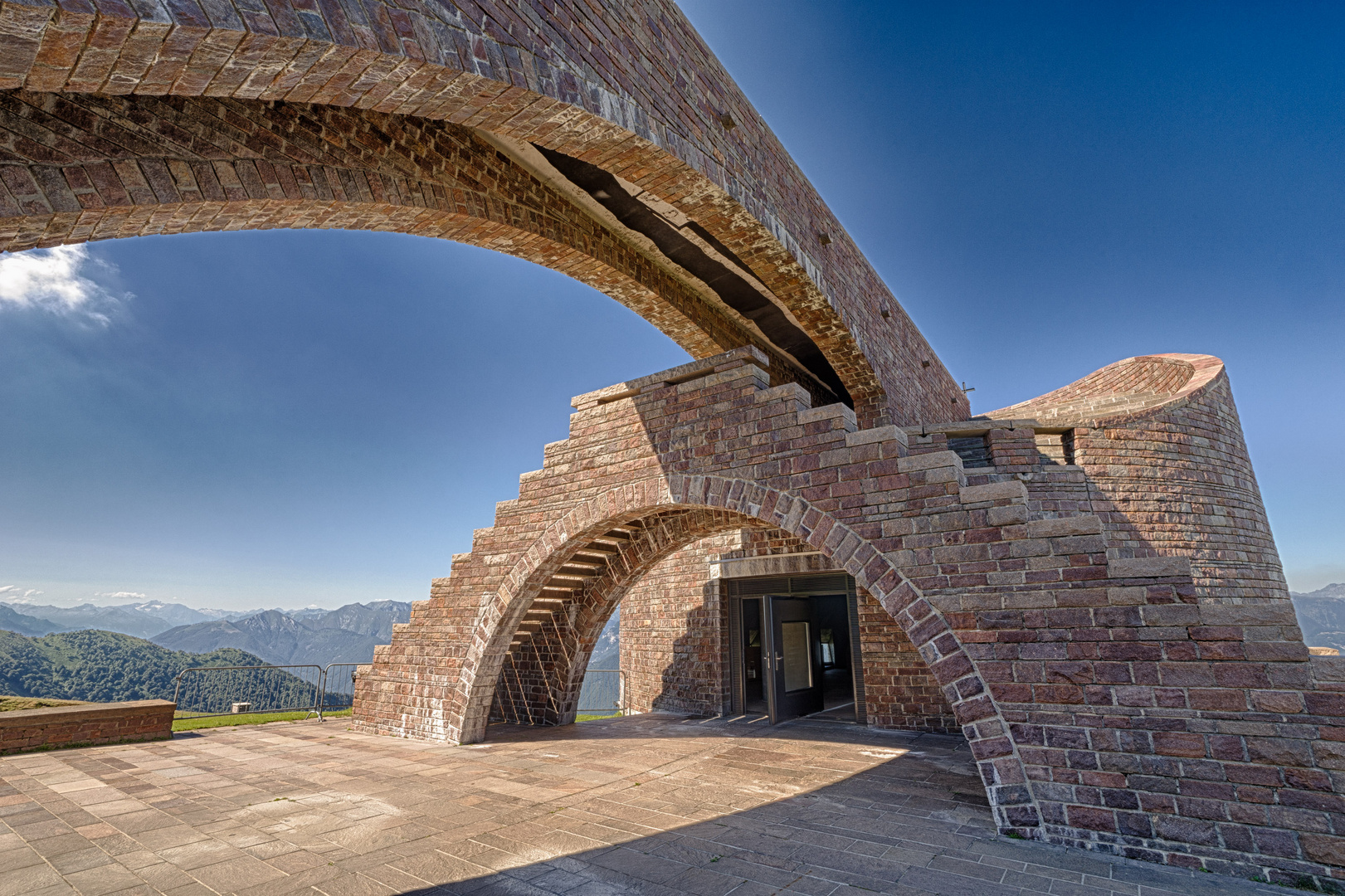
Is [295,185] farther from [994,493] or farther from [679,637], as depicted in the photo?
[679,637]

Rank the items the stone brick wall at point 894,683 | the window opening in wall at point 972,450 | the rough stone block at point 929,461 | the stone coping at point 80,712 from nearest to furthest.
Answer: the rough stone block at point 929,461
the stone coping at point 80,712
the stone brick wall at point 894,683
the window opening in wall at point 972,450

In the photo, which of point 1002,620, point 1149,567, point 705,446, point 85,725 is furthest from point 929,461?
point 85,725

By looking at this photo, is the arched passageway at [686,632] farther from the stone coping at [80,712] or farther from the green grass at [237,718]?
the stone coping at [80,712]

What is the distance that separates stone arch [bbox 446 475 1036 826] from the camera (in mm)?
4449

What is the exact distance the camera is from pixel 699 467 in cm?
656

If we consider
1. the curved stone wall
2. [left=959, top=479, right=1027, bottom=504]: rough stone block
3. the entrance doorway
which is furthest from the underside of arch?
the curved stone wall

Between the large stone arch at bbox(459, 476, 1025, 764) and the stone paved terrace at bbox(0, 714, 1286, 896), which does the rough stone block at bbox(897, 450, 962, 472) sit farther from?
the stone paved terrace at bbox(0, 714, 1286, 896)

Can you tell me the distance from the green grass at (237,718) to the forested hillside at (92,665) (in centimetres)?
2488

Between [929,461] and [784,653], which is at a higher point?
[929,461]

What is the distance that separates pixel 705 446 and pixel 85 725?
26.3 ft

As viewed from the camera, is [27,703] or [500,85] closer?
[500,85]

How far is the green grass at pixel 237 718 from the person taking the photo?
9445 mm

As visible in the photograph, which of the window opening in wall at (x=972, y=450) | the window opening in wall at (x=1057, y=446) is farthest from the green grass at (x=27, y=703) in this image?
the window opening in wall at (x=1057, y=446)

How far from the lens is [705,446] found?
6566mm
